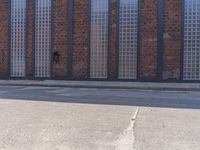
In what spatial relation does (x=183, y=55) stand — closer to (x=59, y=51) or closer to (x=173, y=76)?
(x=173, y=76)

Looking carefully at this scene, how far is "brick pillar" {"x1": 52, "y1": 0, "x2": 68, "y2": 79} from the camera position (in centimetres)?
2425

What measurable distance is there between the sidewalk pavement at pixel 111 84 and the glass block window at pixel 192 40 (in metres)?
1.04

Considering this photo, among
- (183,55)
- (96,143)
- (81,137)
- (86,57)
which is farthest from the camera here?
(86,57)

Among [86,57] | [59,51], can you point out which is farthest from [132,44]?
[59,51]

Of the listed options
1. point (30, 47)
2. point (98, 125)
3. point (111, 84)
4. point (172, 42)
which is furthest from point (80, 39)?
point (98, 125)

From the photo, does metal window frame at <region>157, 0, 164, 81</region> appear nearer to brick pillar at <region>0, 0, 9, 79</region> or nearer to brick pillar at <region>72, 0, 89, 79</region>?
brick pillar at <region>72, 0, 89, 79</region>

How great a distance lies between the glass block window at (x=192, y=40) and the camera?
22344mm

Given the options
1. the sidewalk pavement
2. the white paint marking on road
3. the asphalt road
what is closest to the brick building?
the sidewalk pavement

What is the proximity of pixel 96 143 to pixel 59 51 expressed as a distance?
1708 cm

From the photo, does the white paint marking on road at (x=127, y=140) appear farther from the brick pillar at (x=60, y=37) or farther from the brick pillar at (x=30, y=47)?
the brick pillar at (x=30, y=47)

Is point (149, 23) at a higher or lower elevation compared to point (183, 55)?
higher

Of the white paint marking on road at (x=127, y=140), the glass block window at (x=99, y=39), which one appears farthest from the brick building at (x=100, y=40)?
the white paint marking on road at (x=127, y=140)

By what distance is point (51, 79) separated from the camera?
24.5 meters

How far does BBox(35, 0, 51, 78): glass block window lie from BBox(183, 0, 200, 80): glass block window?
7631 millimetres
